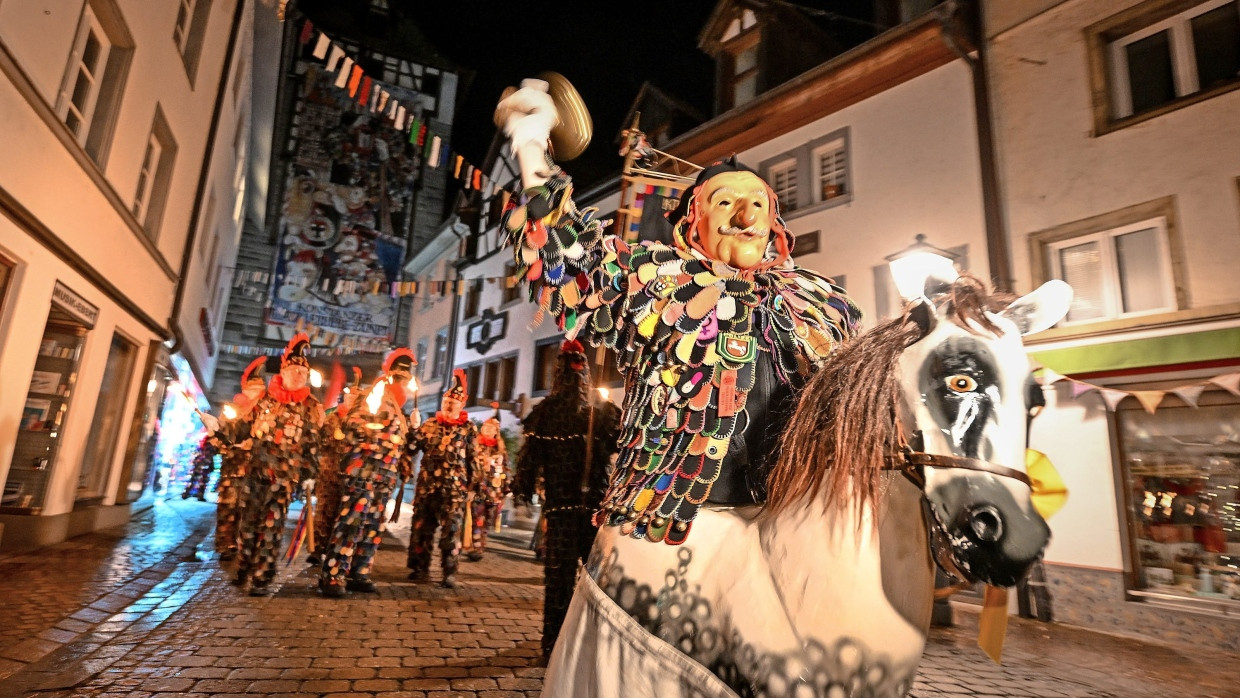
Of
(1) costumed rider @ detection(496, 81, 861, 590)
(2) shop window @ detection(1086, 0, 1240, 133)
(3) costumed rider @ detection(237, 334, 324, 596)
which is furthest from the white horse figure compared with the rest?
(2) shop window @ detection(1086, 0, 1240, 133)

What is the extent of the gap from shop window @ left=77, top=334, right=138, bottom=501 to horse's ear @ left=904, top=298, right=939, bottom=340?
→ 11.3m

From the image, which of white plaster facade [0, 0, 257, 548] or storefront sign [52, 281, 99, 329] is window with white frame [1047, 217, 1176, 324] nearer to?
white plaster facade [0, 0, 257, 548]

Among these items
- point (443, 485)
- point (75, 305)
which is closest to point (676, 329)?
point (443, 485)

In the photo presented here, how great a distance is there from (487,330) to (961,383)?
20.2m

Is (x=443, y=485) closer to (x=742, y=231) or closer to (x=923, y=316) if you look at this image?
(x=742, y=231)

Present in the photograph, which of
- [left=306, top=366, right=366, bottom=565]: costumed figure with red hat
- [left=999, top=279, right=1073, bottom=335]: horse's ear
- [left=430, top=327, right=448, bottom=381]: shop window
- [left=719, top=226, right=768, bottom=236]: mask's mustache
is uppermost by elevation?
[left=430, top=327, right=448, bottom=381]: shop window

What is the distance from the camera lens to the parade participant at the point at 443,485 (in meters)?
7.56

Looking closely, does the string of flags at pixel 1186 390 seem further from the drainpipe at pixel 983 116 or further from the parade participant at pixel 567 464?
the parade participant at pixel 567 464

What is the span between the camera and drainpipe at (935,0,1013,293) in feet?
28.1

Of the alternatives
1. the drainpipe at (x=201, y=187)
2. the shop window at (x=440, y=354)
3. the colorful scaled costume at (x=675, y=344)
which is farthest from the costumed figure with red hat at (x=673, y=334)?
the shop window at (x=440, y=354)

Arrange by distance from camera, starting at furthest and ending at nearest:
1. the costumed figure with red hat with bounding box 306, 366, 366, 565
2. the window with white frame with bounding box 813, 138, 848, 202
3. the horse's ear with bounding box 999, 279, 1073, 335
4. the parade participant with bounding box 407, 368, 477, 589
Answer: the window with white frame with bounding box 813, 138, 848, 202
the costumed figure with red hat with bounding box 306, 366, 366, 565
the parade participant with bounding box 407, 368, 477, 589
the horse's ear with bounding box 999, 279, 1073, 335

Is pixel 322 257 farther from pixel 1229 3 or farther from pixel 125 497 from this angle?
pixel 1229 3

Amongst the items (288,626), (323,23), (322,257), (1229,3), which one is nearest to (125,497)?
(288,626)

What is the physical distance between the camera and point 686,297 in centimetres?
191
